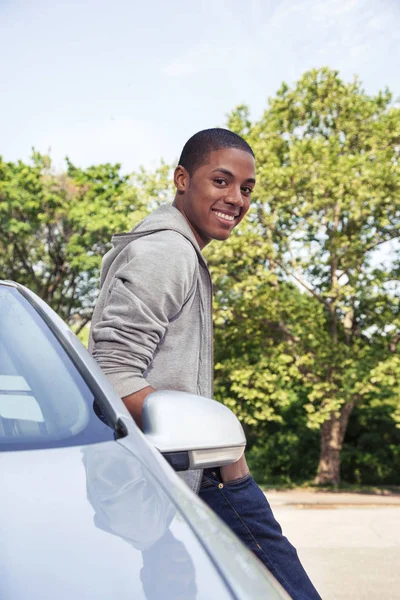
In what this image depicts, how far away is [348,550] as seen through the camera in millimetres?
7652

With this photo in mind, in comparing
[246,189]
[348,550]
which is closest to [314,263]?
[348,550]

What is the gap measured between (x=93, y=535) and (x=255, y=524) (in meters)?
1.10

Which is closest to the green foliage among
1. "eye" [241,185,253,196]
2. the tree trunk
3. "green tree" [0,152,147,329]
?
the tree trunk

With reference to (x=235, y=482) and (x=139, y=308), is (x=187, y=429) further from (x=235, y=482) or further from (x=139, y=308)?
(x=235, y=482)

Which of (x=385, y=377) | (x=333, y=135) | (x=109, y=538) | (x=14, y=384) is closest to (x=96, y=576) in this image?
(x=109, y=538)

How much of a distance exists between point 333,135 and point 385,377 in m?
6.00

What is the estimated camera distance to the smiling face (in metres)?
2.30

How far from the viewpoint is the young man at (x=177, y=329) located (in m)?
1.87

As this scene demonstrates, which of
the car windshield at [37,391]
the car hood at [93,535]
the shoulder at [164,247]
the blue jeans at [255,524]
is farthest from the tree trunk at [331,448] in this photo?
the car hood at [93,535]

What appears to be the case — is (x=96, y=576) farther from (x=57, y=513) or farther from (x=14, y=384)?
(x=14, y=384)

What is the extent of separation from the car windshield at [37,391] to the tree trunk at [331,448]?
56.5 ft

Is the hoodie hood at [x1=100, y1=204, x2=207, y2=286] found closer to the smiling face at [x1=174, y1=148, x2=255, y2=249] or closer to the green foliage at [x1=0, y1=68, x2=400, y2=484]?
the smiling face at [x1=174, y1=148, x2=255, y2=249]

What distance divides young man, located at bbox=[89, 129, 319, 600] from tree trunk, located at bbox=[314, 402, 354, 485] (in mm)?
16638

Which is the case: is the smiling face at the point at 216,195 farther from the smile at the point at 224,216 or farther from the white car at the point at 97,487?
the white car at the point at 97,487
